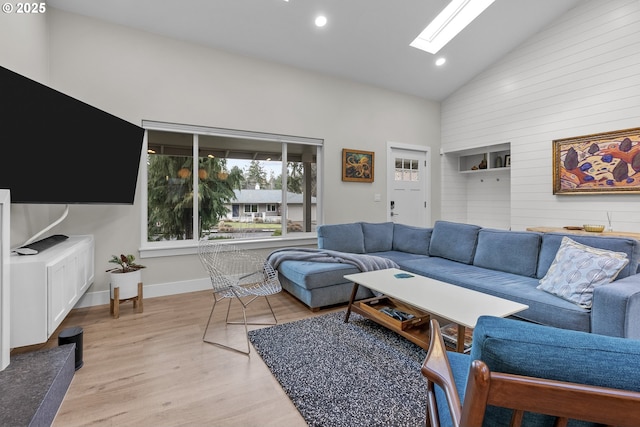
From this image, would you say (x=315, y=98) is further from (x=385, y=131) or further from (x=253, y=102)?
(x=385, y=131)

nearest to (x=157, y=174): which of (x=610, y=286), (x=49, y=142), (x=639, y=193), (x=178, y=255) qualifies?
(x=178, y=255)

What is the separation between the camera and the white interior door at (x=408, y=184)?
5348 millimetres

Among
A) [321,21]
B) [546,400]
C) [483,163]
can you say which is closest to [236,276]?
[321,21]

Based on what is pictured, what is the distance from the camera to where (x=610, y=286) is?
2.01m

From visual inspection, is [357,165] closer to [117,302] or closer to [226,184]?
[226,184]

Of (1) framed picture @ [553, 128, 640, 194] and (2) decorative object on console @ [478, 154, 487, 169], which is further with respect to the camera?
(2) decorative object on console @ [478, 154, 487, 169]

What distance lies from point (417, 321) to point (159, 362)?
1911mm

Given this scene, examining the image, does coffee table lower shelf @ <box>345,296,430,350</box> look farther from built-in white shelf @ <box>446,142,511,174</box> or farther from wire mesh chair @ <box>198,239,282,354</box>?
built-in white shelf @ <box>446,142,511,174</box>

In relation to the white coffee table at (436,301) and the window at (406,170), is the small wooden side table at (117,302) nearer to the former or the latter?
the white coffee table at (436,301)

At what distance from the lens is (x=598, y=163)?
12.5 ft

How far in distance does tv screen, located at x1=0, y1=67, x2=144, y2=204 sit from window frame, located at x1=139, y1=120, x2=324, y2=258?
1.67ft

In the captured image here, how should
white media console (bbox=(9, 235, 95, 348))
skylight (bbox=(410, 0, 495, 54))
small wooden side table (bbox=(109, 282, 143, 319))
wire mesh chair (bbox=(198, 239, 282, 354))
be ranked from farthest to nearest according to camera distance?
skylight (bbox=(410, 0, 495, 54)) < small wooden side table (bbox=(109, 282, 143, 319)) < wire mesh chair (bbox=(198, 239, 282, 354)) < white media console (bbox=(9, 235, 95, 348))

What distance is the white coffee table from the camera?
187cm

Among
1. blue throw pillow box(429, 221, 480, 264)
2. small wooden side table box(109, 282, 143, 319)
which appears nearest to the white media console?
small wooden side table box(109, 282, 143, 319)
